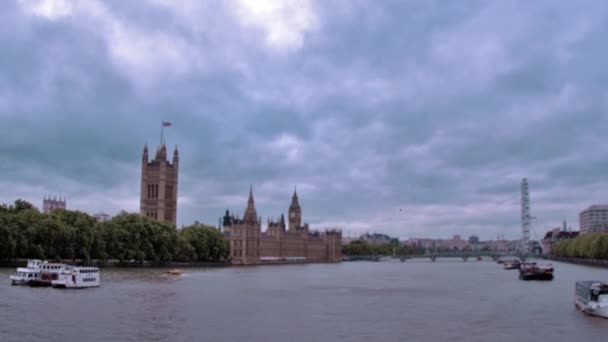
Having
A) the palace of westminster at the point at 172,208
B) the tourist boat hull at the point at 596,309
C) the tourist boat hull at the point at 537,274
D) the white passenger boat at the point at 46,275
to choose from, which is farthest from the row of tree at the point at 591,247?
the white passenger boat at the point at 46,275

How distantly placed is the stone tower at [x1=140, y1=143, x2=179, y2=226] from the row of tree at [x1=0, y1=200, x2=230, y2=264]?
2163 inches

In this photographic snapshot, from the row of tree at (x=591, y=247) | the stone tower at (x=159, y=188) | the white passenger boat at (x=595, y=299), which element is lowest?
the white passenger boat at (x=595, y=299)

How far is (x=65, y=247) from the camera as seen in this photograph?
8950 cm

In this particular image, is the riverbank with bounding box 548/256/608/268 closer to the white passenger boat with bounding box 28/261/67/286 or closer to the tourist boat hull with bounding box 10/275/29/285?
the white passenger boat with bounding box 28/261/67/286

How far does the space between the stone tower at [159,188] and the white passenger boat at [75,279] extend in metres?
121

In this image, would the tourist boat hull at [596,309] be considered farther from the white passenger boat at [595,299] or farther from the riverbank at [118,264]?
the riverbank at [118,264]

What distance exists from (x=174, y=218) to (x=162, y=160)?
16655 mm

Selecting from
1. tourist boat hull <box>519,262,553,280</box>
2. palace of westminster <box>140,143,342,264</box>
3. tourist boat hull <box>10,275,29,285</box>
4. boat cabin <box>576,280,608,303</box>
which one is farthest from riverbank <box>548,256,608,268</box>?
tourist boat hull <box>10,275,29,285</box>

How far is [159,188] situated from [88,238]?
305 ft

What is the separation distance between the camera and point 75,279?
205 feet

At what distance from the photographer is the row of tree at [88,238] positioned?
8388 cm

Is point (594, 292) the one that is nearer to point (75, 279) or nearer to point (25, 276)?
point (75, 279)

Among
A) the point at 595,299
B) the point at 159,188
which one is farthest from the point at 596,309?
the point at 159,188

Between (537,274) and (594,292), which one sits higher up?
(594,292)
